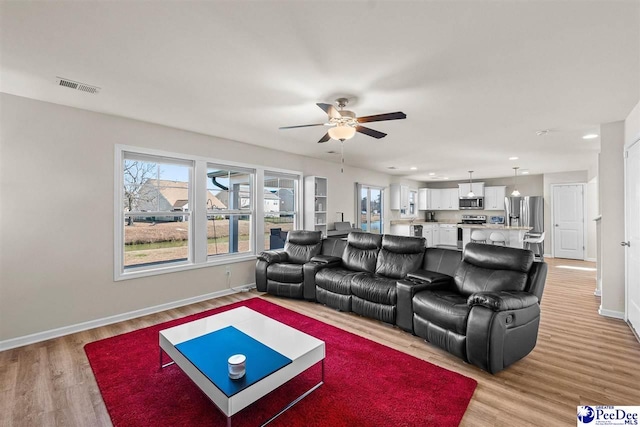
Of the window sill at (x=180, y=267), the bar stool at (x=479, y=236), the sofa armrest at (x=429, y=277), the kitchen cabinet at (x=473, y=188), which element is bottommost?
the window sill at (x=180, y=267)

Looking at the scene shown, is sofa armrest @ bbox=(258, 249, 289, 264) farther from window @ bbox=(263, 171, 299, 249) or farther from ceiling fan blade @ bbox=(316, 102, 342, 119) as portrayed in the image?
ceiling fan blade @ bbox=(316, 102, 342, 119)

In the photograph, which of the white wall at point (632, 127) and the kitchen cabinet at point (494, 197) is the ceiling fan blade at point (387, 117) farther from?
the kitchen cabinet at point (494, 197)

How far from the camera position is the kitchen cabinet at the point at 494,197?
928cm

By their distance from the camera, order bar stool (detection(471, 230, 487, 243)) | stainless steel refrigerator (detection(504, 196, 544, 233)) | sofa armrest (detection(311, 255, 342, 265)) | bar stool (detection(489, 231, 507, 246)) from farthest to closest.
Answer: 1. stainless steel refrigerator (detection(504, 196, 544, 233))
2. bar stool (detection(471, 230, 487, 243))
3. bar stool (detection(489, 231, 507, 246))
4. sofa armrest (detection(311, 255, 342, 265))

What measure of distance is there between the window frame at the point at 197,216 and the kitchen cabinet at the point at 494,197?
6914 millimetres

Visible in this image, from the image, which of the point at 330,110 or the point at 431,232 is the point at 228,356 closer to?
the point at 330,110

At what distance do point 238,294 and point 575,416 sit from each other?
13.7 feet

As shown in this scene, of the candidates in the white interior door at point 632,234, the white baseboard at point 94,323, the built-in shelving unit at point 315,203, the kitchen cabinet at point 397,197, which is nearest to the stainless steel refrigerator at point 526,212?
the kitchen cabinet at point 397,197

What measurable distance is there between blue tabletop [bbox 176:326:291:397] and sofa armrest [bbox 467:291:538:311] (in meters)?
1.67

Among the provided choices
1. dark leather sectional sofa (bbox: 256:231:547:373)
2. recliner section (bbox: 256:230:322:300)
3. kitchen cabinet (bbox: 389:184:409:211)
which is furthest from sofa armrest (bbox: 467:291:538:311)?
kitchen cabinet (bbox: 389:184:409:211)

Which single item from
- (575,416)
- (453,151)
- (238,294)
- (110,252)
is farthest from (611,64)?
(110,252)

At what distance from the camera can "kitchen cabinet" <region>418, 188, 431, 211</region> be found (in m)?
10.6

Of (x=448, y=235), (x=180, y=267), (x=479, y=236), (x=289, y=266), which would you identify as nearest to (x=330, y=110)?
(x=289, y=266)

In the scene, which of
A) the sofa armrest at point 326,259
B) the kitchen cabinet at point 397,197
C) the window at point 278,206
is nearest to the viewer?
the sofa armrest at point 326,259
